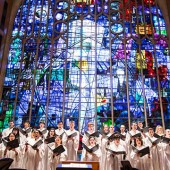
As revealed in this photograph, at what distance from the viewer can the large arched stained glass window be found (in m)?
9.04

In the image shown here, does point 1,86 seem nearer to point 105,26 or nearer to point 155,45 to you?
point 105,26

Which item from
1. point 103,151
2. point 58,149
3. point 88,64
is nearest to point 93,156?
point 103,151

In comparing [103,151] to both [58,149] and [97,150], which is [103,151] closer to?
[97,150]

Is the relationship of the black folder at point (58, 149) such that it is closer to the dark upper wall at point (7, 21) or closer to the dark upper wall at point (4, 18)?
the dark upper wall at point (7, 21)

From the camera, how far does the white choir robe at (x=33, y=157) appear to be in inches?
250

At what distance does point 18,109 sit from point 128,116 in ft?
11.6

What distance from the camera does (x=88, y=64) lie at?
9.85m

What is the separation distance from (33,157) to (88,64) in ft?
14.3

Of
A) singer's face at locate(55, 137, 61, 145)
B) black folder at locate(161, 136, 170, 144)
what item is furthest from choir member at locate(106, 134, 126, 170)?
singer's face at locate(55, 137, 61, 145)

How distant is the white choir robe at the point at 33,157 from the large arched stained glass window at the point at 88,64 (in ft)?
8.02

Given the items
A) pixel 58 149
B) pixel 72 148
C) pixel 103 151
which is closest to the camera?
pixel 58 149

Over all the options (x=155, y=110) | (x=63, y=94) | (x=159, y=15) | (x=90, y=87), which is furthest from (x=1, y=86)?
(x=159, y=15)

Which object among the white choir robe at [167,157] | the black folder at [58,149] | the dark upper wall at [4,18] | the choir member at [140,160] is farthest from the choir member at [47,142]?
the dark upper wall at [4,18]

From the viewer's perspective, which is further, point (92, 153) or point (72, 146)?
point (72, 146)
